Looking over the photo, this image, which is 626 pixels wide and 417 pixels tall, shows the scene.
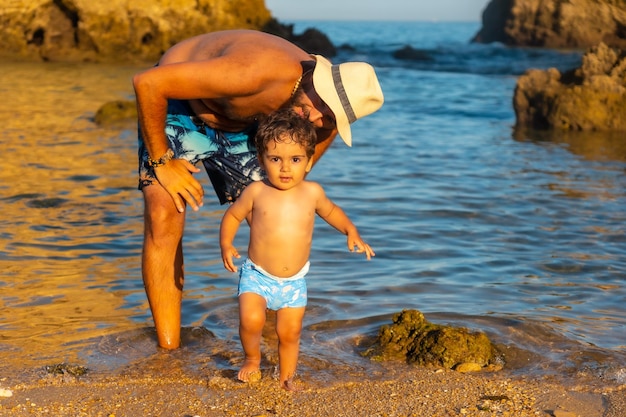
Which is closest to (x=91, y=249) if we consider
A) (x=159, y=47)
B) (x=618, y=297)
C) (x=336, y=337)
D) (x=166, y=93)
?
(x=336, y=337)

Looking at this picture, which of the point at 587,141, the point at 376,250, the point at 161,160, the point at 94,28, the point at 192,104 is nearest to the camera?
the point at 161,160

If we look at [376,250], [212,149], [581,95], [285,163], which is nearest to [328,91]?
[285,163]

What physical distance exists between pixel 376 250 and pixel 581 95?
693cm

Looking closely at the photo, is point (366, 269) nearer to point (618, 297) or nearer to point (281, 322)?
point (618, 297)

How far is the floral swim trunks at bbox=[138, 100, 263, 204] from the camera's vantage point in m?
4.43

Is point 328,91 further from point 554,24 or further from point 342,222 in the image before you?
point 554,24

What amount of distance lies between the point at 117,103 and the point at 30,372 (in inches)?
373

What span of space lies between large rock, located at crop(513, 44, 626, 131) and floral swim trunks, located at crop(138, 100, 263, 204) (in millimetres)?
8930

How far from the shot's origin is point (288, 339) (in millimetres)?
4059

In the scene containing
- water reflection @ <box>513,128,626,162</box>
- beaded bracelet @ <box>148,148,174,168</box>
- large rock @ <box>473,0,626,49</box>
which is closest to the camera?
beaded bracelet @ <box>148,148,174,168</box>

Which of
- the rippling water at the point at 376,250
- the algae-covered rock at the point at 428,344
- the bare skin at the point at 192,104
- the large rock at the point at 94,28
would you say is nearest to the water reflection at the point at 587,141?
the rippling water at the point at 376,250

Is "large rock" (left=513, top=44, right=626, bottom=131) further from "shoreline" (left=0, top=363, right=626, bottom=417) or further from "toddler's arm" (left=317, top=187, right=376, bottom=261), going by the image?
"toddler's arm" (left=317, top=187, right=376, bottom=261)

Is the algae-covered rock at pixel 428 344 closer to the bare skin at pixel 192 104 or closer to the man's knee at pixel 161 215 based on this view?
the bare skin at pixel 192 104

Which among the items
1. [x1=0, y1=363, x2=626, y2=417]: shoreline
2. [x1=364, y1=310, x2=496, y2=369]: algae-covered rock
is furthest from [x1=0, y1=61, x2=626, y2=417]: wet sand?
[x1=364, y1=310, x2=496, y2=369]: algae-covered rock
